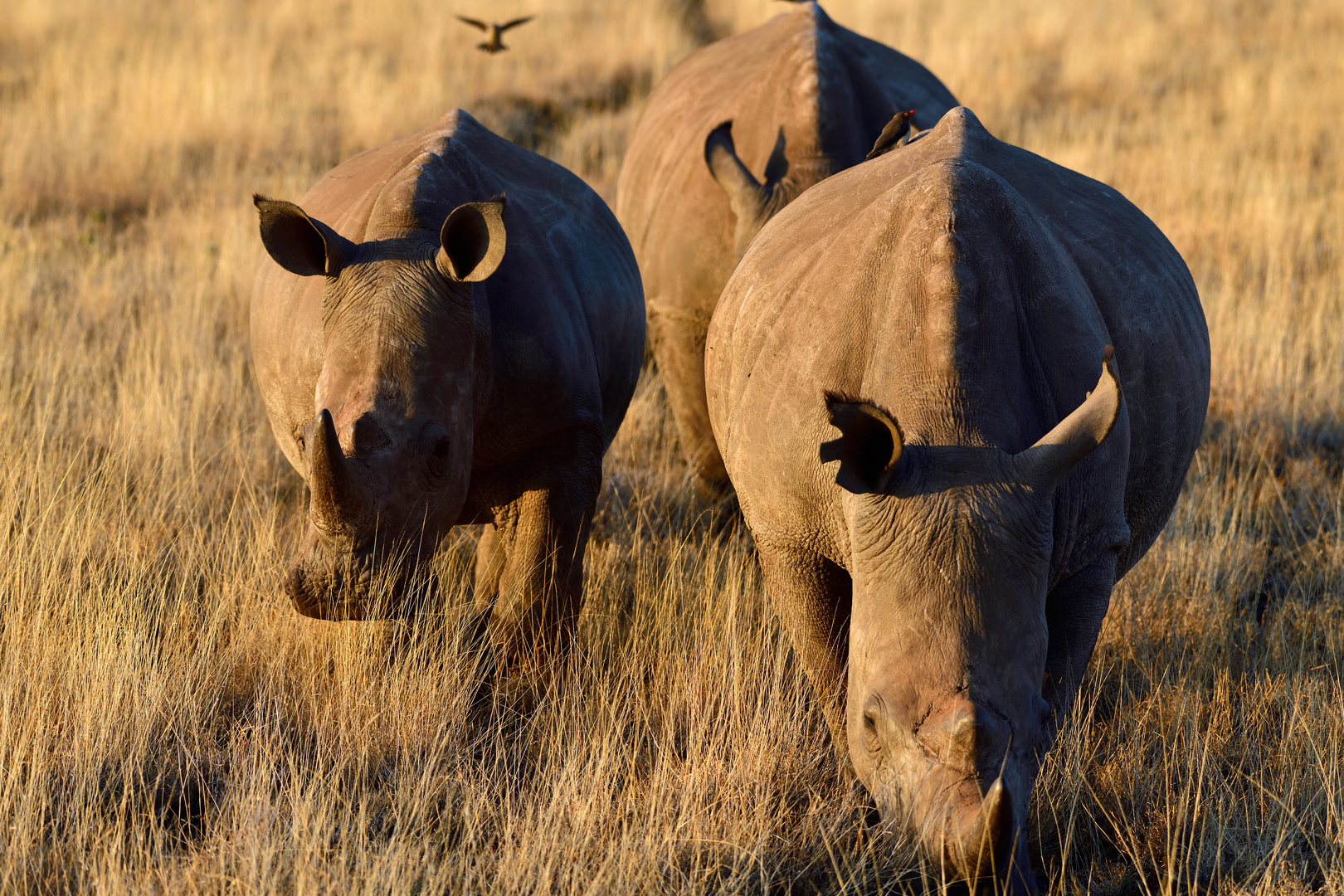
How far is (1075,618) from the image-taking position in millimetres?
3094

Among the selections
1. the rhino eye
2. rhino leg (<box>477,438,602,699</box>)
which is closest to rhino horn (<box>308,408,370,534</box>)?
the rhino eye

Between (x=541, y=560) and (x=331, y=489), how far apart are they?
42.8 inches

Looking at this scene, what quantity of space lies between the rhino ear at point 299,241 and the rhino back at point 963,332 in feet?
3.89

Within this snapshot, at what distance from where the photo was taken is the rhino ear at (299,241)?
11.0 ft

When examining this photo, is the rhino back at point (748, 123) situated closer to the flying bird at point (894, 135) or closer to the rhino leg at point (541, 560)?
the flying bird at point (894, 135)

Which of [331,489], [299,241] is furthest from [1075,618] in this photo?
[299,241]

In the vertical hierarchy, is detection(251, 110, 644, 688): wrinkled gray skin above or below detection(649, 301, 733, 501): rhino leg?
above

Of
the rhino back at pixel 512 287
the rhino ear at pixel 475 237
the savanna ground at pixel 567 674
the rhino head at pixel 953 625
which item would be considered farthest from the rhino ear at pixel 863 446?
the rhino back at pixel 512 287

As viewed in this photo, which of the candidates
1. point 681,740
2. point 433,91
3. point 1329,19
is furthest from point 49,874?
point 1329,19

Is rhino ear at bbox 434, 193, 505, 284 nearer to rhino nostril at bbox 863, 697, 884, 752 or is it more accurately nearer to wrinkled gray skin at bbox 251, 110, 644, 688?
wrinkled gray skin at bbox 251, 110, 644, 688

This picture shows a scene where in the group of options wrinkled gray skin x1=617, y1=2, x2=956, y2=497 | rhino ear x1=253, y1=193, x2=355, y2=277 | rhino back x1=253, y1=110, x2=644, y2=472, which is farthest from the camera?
wrinkled gray skin x1=617, y1=2, x2=956, y2=497

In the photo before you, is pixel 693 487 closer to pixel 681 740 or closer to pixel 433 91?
pixel 681 740

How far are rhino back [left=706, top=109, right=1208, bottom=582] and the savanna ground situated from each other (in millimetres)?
713

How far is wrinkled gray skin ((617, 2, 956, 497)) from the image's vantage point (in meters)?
Result: 5.14
